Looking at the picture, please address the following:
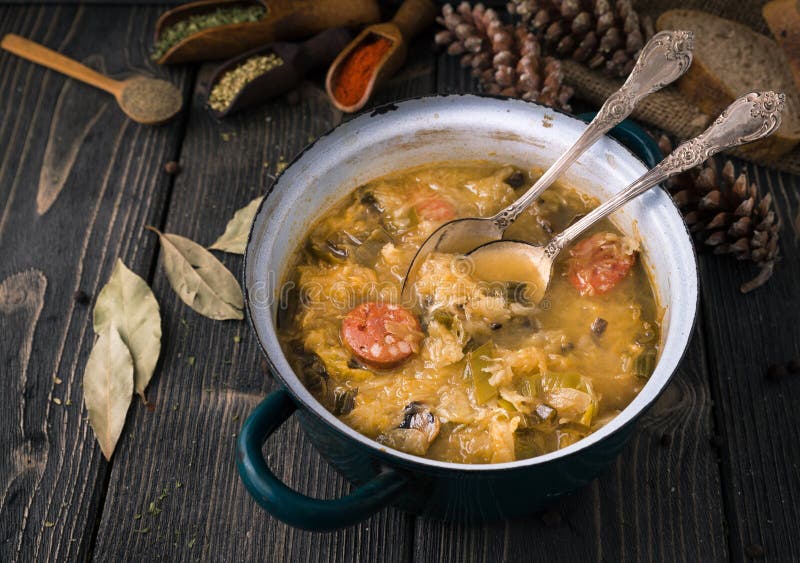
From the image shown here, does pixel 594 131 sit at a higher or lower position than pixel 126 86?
lower

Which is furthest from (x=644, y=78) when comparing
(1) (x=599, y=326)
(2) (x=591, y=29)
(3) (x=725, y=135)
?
(2) (x=591, y=29)

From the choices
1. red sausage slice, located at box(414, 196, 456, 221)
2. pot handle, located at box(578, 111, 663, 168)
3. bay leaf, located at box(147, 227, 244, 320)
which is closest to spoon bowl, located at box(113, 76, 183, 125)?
bay leaf, located at box(147, 227, 244, 320)

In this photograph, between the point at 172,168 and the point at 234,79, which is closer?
the point at 172,168

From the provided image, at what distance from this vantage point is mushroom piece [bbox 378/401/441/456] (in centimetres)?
236

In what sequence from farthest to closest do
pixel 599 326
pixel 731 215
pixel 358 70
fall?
pixel 358 70, pixel 731 215, pixel 599 326

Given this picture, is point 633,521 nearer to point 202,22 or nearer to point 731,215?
point 731,215

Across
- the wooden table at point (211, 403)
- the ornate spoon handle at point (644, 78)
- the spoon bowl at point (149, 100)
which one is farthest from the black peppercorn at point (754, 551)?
the spoon bowl at point (149, 100)

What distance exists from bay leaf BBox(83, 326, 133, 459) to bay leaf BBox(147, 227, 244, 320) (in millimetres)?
312

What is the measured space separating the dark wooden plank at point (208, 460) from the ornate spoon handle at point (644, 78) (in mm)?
1357

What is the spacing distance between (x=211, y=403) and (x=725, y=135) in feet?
6.39

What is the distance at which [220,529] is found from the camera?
276 cm

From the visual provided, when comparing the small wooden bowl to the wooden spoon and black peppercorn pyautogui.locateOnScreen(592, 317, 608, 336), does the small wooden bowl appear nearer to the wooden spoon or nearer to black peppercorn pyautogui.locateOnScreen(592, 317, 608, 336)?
the wooden spoon

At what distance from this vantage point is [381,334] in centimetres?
253

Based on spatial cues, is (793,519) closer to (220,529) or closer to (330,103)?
(220,529)
